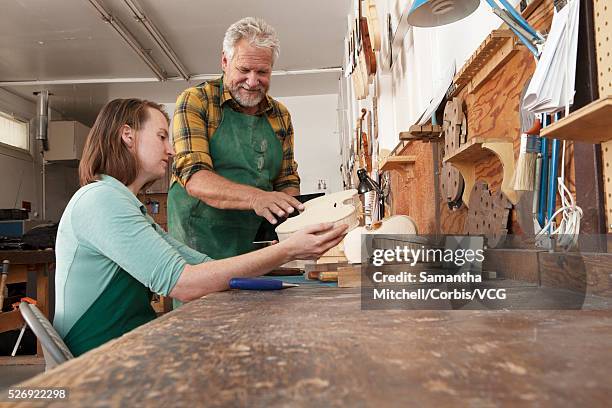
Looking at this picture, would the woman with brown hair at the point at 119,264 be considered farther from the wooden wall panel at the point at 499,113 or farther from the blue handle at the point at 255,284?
the wooden wall panel at the point at 499,113

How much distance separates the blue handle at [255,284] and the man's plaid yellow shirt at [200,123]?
3.13 ft

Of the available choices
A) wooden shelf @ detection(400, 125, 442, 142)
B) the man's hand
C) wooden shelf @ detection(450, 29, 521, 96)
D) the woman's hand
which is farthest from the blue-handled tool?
wooden shelf @ detection(400, 125, 442, 142)

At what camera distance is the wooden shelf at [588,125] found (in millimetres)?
899

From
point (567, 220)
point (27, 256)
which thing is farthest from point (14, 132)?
point (567, 220)

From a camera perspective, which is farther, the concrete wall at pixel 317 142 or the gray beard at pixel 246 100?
the concrete wall at pixel 317 142

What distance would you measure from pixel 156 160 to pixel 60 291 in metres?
0.52

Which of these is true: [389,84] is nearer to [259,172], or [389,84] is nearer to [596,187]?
[259,172]

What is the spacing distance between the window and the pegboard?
30.7 feet

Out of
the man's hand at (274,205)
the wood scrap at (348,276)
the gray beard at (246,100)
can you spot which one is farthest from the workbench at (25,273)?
the wood scrap at (348,276)

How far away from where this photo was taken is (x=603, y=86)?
1070 mm

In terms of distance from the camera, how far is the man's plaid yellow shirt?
218cm

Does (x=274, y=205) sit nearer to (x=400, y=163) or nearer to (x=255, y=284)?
(x=255, y=284)

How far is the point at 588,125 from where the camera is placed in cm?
99

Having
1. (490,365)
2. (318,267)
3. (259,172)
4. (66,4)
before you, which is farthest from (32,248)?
(490,365)
